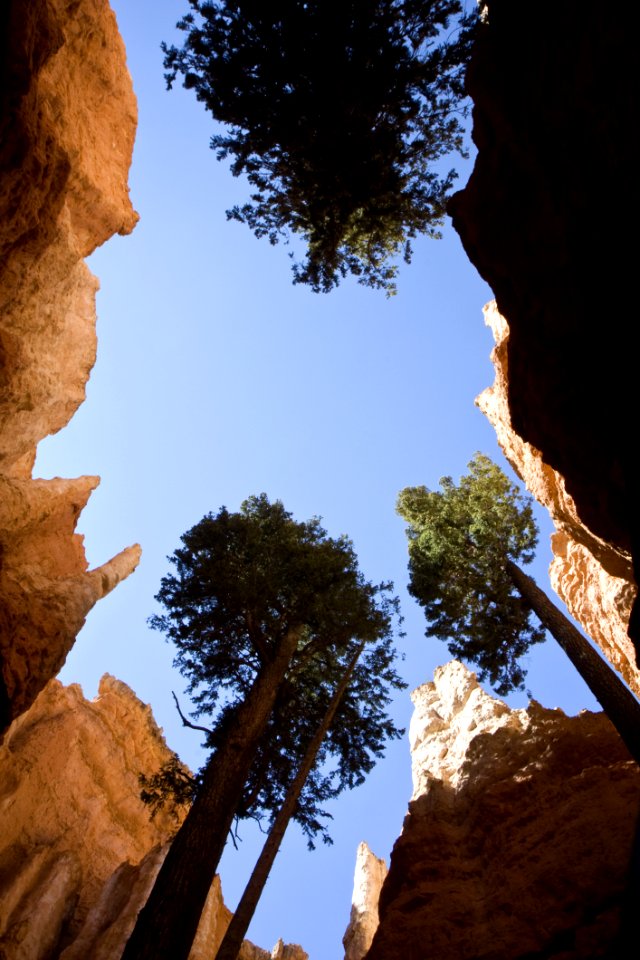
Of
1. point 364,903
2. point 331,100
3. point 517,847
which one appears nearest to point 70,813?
point 364,903

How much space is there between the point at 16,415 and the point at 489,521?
49.6ft

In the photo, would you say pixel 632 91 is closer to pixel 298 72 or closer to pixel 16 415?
pixel 298 72

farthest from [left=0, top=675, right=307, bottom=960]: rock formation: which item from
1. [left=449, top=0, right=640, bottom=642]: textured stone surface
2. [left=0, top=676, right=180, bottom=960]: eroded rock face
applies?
[left=449, top=0, right=640, bottom=642]: textured stone surface

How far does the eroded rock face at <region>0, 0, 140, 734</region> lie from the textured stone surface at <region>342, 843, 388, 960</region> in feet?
59.3

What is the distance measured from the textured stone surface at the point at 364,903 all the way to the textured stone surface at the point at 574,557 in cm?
1498

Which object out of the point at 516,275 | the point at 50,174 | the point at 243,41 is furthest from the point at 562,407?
the point at 50,174

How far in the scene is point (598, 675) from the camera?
926 centimetres

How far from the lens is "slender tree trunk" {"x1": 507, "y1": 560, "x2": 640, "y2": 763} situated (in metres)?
8.30

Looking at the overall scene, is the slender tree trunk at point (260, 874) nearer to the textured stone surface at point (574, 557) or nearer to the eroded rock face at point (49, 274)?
the eroded rock face at point (49, 274)

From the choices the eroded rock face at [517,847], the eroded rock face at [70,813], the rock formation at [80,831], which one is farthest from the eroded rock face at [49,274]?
the eroded rock face at [517,847]

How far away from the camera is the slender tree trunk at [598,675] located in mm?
8297

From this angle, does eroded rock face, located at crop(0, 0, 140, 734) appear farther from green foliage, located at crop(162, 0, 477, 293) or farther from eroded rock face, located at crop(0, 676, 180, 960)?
eroded rock face, located at crop(0, 676, 180, 960)

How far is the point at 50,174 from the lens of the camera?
11.2 metres

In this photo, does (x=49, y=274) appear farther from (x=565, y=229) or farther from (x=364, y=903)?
(x=364, y=903)
